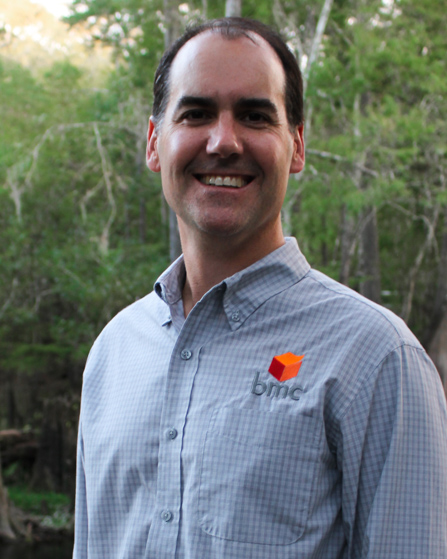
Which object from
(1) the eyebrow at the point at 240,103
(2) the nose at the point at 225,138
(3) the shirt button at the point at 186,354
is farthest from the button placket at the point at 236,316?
(1) the eyebrow at the point at 240,103

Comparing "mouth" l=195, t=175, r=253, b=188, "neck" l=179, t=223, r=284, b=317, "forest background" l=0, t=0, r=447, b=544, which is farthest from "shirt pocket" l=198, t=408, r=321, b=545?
"forest background" l=0, t=0, r=447, b=544

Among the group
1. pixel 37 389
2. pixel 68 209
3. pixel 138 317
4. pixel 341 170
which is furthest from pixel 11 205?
pixel 138 317

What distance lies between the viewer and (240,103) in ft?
4.39

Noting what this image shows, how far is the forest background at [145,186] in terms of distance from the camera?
941 centimetres

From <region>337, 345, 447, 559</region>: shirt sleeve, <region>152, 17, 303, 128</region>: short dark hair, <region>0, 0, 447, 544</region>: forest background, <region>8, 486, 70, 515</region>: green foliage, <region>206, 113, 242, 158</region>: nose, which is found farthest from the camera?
<region>8, 486, 70, 515</region>: green foliage

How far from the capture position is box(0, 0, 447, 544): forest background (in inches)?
370

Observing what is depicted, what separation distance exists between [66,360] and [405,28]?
10.1 m

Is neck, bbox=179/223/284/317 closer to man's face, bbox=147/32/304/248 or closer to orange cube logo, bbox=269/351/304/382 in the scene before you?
man's face, bbox=147/32/304/248

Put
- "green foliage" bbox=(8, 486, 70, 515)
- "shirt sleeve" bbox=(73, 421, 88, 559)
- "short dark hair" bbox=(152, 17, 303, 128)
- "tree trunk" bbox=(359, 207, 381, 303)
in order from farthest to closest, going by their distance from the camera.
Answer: "green foliage" bbox=(8, 486, 70, 515)
"tree trunk" bbox=(359, 207, 381, 303)
"shirt sleeve" bbox=(73, 421, 88, 559)
"short dark hair" bbox=(152, 17, 303, 128)

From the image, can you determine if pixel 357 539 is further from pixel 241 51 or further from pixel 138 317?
pixel 241 51

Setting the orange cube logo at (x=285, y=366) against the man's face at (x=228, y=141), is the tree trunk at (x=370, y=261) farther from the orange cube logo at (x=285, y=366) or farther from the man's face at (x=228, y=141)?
the orange cube logo at (x=285, y=366)

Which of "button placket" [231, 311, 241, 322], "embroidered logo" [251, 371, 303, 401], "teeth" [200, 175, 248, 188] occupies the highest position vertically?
"teeth" [200, 175, 248, 188]

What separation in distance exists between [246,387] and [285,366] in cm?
9

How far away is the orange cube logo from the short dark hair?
566 mm
